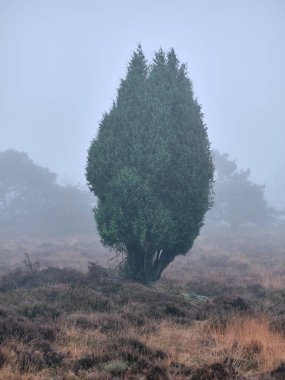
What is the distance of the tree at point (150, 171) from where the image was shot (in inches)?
591

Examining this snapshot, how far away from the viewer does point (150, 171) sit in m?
15.2

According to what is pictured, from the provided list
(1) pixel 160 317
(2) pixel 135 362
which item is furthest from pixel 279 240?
(2) pixel 135 362

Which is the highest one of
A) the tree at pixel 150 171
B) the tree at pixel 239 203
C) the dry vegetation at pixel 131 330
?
the tree at pixel 239 203

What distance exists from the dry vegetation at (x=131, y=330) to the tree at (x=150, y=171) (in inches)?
69.1

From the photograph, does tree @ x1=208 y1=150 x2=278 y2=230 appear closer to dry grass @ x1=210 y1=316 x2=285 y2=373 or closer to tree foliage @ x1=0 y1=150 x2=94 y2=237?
tree foliage @ x1=0 y1=150 x2=94 y2=237

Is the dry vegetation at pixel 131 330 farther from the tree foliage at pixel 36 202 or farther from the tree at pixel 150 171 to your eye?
the tree foliage at pixel 36 202

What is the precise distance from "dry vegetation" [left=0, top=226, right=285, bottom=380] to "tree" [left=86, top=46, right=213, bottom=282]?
1756 mm

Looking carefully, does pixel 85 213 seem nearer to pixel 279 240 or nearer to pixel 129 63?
pixel 279 240

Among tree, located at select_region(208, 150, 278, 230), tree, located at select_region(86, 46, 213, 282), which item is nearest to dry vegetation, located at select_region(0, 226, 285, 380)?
tree, located at select_region(86, 46, 213, 282)

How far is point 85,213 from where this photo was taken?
5216 centimetres

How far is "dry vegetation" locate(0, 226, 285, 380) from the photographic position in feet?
21.7

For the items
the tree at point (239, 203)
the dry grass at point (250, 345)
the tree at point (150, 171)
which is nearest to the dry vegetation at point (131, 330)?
the dry grass at point (250, 345)

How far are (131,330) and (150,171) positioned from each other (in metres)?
7.35

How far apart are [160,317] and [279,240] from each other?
131 ft
